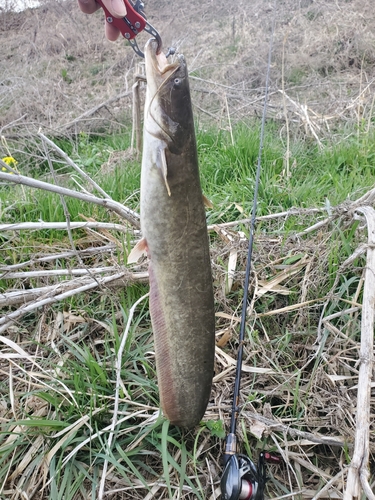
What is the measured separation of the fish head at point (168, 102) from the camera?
1616 millimetres

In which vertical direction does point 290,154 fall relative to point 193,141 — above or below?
below

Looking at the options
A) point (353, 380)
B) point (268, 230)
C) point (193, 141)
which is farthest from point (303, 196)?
point (193, 141)

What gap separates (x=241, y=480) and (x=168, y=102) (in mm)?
1567

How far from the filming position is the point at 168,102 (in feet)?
5.33

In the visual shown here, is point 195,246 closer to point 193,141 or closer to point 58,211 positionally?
point 193,141

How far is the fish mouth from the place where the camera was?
161 cm

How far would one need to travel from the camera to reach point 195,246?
65.1 inches

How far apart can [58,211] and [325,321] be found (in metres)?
2.15

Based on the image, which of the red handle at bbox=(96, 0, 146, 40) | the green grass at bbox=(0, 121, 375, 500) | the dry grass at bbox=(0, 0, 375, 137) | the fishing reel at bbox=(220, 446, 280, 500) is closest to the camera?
the fishing reel at bbox=(220, 446, 280, 500)

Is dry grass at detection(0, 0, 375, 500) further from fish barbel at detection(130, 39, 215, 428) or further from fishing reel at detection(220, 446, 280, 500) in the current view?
fish barbel at detection(130, 39, 215, 428)

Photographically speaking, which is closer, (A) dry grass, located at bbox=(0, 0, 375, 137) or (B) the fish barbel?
(B) the fish barbel

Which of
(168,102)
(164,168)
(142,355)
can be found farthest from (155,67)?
(142,355)

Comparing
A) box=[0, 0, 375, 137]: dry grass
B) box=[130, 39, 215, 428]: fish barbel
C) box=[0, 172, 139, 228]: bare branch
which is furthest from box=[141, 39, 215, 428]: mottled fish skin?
box=[0, 0, 375, 137]: dry grass

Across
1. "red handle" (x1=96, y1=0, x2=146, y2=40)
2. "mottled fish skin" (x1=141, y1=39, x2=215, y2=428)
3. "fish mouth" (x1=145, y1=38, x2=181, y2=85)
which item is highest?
"red handle" (x1=96, y1=0, x2=146, y2=40)
